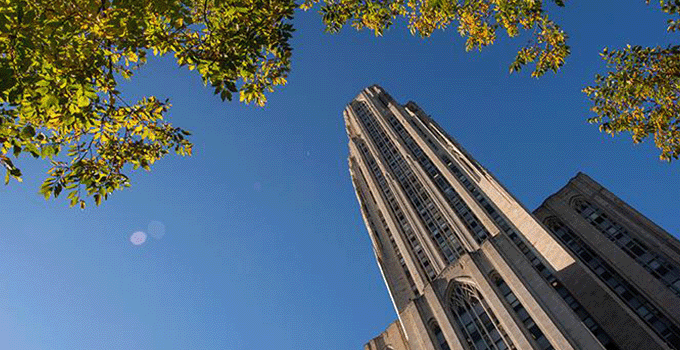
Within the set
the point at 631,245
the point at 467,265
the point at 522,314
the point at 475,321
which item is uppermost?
the point at 467,265

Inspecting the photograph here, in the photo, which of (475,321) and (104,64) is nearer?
(104,64)

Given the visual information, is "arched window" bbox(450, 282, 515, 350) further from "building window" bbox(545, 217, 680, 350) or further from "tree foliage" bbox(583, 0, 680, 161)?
"tree foliage" bbox(583, 0, 680, 161)

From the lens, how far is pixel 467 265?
43812 millimetres

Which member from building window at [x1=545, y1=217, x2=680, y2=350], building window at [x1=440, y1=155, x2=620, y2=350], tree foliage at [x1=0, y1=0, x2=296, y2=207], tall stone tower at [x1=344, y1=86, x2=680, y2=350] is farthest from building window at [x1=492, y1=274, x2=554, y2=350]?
tree foliage at [x1=0, y1=0, x2=296, y2=207]

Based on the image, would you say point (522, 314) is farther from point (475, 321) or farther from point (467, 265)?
point (467, 265)

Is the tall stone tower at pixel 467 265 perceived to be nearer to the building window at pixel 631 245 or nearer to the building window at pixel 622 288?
the building window at pixel 622 288

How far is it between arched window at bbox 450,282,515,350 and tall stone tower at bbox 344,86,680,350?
0.35ft

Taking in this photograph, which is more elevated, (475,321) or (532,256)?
(532,256)

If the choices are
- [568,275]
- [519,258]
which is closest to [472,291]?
[519,258]

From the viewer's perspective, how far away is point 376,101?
94.6 metres

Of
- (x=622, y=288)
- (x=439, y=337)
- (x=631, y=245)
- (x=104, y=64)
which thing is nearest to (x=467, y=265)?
(x=439, y=337)

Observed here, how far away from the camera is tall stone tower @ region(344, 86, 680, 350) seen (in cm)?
3588

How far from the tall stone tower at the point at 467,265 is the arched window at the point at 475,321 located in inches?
4.2

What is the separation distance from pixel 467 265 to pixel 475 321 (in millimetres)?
6245
